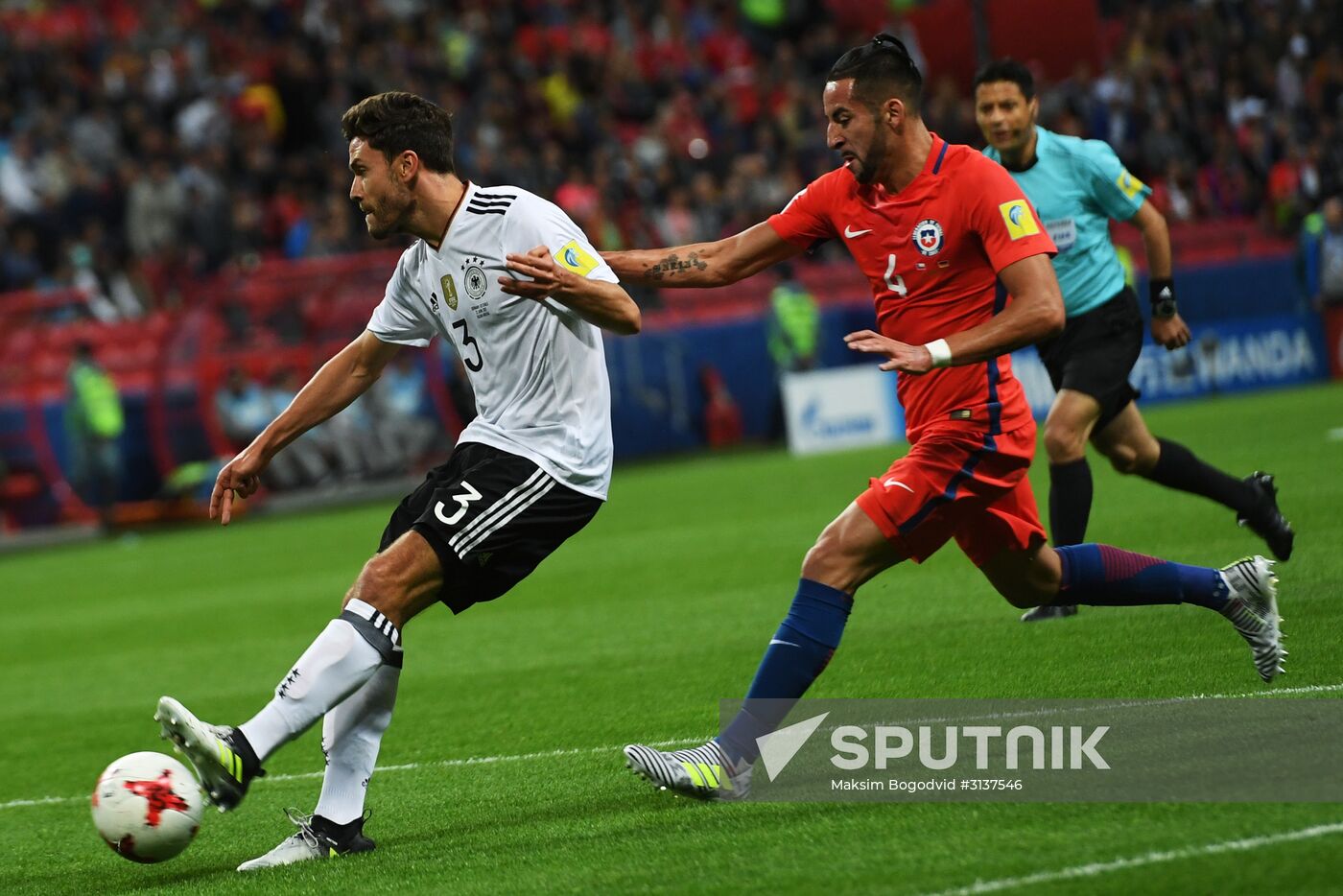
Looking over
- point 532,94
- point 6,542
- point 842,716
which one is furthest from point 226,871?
point 532,94

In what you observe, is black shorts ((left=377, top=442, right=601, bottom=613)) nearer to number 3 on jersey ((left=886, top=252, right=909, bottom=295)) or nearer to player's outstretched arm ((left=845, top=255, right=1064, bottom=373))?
player's outstretched arm ((left=845, top=255, right=1064, bottom=373))

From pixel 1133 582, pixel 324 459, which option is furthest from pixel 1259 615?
pixel 324 459

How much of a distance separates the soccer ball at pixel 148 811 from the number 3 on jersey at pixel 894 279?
8.45 feet

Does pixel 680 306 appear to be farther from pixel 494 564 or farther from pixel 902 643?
pixel 494 564

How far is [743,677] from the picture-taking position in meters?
7.90

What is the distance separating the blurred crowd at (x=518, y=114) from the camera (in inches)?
895

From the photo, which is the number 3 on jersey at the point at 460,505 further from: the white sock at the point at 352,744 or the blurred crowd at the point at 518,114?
the blurred crowd at the point at 518,114

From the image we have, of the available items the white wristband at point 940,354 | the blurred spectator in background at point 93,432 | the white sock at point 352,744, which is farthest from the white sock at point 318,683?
the blurred spectator in background at point 93,432

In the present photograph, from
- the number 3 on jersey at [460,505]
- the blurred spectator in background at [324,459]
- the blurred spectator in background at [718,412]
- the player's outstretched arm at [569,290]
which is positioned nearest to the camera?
the player's outstretched arm at [569,290]

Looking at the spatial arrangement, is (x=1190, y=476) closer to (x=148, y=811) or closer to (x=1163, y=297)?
(x=1163, y=297)

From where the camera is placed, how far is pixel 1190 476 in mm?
8602

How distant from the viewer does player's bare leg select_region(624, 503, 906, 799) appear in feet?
17.9

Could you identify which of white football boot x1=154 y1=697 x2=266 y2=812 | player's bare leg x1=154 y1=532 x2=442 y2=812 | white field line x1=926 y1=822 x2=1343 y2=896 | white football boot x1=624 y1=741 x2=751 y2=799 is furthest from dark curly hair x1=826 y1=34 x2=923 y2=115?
white football boot x1=154 y1=697 x2=266 y2=812

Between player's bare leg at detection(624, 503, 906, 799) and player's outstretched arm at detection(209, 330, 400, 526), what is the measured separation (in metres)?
1.47
